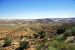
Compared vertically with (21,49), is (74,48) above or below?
above

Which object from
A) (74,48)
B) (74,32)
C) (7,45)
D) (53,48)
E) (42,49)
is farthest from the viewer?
(7,45)

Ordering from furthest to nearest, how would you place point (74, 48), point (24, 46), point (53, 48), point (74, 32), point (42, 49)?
point (24, 46) < point (74, 32) < point (42, 49) < point (53, 48) < point (74, 48)

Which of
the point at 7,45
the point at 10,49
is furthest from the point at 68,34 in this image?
the point at 7,45

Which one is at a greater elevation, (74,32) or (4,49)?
(74,32)

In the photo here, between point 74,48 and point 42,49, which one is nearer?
point 74,48

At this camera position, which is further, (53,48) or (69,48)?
(53,48)

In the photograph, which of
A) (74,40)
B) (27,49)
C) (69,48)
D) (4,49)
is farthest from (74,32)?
(4,49)

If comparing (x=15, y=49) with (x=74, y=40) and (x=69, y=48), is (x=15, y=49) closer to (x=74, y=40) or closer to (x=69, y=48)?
(x=74, y=40)

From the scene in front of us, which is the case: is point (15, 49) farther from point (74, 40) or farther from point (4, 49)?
A: point (74, 40)

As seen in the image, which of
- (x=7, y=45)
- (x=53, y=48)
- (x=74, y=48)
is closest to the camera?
(x=74, y=48)
